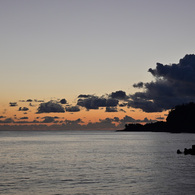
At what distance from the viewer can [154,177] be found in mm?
50625

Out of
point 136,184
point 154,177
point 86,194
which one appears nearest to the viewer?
point 86,194

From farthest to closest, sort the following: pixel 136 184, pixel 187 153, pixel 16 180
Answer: pixel 187 153 < pixel 16 180 < pixel 136 184

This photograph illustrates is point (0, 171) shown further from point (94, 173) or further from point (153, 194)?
point (153, 194)

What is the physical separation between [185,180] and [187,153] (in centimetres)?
4870

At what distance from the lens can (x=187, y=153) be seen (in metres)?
94.6

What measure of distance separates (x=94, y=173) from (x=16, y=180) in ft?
44.1

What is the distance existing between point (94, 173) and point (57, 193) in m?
17.0

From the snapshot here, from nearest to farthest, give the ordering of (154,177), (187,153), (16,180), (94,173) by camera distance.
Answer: (16,180) → (154,177) → (94,173) → (187,153)

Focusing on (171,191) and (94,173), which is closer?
(171,191)

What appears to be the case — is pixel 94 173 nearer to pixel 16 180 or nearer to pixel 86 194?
pixel 16 180

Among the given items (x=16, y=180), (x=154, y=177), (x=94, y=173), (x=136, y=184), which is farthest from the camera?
(x=94, y=173)

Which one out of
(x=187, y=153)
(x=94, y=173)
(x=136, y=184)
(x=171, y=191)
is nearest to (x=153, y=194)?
(x=171, y=191)

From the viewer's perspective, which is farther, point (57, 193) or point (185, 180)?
point (185, 180)

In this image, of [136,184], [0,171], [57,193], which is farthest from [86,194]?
[0,171]
